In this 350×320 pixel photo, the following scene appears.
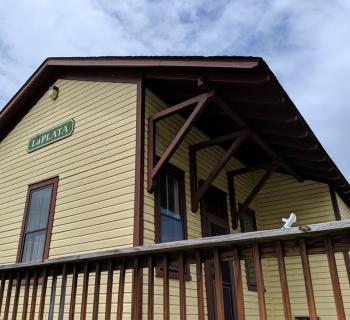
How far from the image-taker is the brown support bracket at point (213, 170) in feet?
20.5

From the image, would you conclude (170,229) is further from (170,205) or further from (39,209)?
(39,209)

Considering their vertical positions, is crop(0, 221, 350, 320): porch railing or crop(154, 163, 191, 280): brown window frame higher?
crop(154, 163, 191, 280): brown window frame

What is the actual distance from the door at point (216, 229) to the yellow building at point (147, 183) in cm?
3

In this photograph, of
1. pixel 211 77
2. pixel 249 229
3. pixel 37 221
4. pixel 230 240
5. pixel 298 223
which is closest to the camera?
pixel 230 240

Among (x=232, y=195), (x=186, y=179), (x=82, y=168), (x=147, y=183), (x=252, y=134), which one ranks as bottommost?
(x=147, y=183)

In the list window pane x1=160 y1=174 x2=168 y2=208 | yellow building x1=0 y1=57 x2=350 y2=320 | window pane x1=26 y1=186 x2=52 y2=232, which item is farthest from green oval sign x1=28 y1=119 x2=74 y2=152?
window pane x1=160 y1=174 x2=168 y2=208

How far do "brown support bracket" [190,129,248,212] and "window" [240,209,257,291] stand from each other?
7.33 feet

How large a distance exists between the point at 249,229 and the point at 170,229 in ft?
11.6

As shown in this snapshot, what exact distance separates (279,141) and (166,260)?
4.89 m

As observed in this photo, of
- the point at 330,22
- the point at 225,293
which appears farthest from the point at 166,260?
the point at 330,22

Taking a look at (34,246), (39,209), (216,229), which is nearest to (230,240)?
(216,229)

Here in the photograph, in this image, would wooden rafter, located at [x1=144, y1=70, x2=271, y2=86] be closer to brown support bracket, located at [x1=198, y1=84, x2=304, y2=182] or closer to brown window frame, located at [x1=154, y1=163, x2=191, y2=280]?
brown support bracket, located at [x1=198, y1=84, x2=304, y2=182]

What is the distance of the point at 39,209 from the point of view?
6996 mm

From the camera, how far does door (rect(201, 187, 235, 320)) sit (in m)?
6.23
